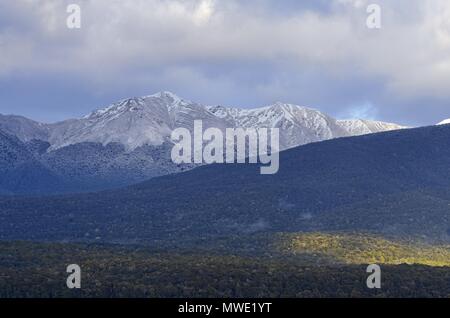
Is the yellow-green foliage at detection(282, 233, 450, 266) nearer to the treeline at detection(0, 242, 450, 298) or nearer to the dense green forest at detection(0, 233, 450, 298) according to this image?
the dense green forest at detection(0, 233, 450, 298)

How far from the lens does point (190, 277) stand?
113 metres

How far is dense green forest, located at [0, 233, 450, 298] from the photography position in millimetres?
106625

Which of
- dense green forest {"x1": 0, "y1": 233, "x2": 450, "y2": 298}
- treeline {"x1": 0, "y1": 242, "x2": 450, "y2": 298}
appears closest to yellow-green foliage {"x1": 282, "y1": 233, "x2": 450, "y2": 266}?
dense green forest {"x1": 0, "y1": 233, "x2": 450, "y2": 298}

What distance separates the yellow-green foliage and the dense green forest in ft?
124

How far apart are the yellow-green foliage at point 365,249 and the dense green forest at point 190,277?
37825 mm

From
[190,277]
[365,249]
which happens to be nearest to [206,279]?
[190,277]

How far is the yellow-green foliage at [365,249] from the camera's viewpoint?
168 m

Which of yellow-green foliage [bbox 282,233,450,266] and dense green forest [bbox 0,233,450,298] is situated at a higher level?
yellow-green foliage [bbox 282,233,450,266]

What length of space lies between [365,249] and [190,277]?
2877 inches
